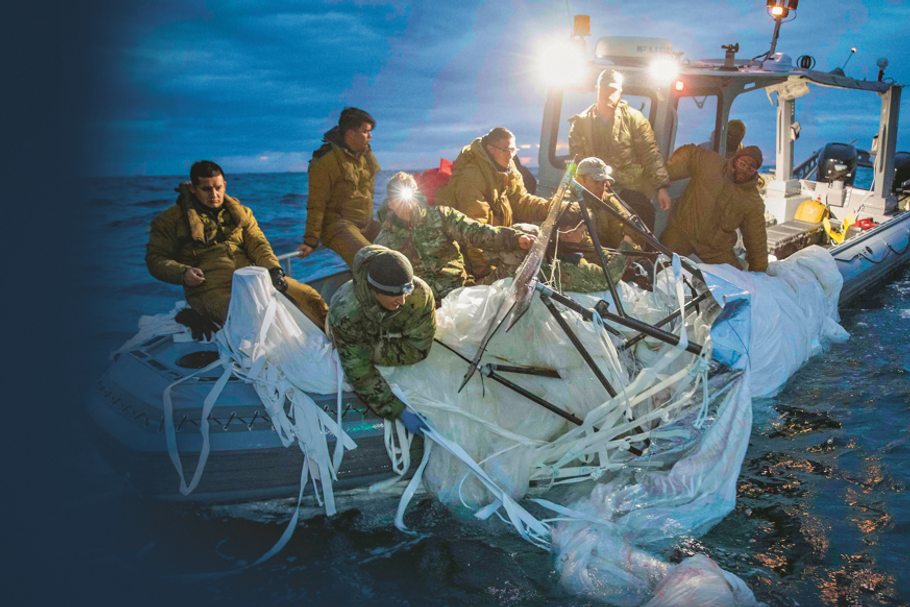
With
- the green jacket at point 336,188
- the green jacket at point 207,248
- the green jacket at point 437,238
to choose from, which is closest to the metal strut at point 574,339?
the green jacket at point 437,238

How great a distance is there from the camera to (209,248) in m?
3.91

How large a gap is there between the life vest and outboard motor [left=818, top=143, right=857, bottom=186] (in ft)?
24.4

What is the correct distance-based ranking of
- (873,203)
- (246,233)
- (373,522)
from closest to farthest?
(373,522) → (246,233) → (873,203)

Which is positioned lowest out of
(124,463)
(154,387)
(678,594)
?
(678,594)

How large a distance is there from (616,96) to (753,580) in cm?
395

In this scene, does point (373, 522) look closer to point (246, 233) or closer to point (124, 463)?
point (124, 463)

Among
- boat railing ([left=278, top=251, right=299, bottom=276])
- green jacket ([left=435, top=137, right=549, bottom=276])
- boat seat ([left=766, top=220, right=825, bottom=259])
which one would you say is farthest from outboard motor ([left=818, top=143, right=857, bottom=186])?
boat railing ([left=278, top=251, right=299, bottom=276])

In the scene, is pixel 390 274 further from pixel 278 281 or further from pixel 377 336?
pixel 278 281

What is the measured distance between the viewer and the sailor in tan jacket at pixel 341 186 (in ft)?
15.8

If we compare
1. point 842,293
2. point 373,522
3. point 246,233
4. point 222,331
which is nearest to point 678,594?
point 373,522

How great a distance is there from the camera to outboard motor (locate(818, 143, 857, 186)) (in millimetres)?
9516

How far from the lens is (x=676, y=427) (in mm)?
3820

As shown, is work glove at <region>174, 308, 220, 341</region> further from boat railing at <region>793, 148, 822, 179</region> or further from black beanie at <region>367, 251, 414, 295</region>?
boat railing at <region>793, 148, 822, 179</region>

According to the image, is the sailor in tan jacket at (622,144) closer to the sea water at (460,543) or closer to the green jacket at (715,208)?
the green jacket at (715,208)
